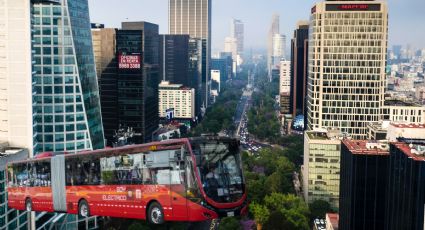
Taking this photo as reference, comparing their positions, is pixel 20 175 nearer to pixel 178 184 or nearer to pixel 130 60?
pixel 178 184

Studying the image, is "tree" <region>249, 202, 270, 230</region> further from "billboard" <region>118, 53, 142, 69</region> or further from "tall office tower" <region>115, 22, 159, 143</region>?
"billboard" <region>118, 53, 142, 69</region>

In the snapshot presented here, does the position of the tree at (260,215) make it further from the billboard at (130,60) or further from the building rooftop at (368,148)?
the billboard at (130,60)

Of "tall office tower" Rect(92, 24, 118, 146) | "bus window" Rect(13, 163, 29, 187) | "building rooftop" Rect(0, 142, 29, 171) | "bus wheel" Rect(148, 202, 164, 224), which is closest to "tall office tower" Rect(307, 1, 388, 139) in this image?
"tall office tower" Rect(92, 24, 118, 146)

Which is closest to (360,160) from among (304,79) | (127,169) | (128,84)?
(127,169)

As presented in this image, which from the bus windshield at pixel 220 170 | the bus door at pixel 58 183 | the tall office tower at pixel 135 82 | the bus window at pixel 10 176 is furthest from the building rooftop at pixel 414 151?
the tall office tower at pixel 135 82

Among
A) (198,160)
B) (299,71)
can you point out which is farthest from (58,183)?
(299,71)

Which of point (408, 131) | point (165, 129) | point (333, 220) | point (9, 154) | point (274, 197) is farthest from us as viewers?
point (165, 129)
